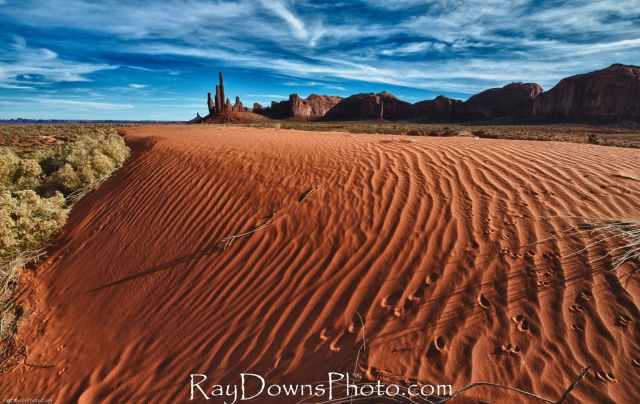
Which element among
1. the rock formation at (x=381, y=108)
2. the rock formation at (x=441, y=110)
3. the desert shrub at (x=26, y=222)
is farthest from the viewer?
the rock formation at (x=381, y=108)

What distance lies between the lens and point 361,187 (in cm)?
411

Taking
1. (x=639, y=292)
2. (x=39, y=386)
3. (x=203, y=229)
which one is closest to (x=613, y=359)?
(x=639, y=292)

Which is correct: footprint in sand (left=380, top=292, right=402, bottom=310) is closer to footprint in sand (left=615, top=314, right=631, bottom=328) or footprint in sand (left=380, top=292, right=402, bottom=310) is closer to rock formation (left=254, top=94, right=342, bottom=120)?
footprint in sand (left=615, top=314, right=631, bottom=328)

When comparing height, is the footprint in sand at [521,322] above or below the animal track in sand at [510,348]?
above

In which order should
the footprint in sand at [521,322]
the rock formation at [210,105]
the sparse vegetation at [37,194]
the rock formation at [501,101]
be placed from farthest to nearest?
the rock formation at [501,101], the rock formation at [210,105], the sparse vegetation at [37,194], the footprint in sand at [521,322]

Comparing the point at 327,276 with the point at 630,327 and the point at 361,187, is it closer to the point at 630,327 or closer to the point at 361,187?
the point at 361,187

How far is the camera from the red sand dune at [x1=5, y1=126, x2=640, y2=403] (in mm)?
2012

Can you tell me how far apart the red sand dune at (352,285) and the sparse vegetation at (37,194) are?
0.90 feet

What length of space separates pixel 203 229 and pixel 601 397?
13.1ft

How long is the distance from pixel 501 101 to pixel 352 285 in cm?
9594

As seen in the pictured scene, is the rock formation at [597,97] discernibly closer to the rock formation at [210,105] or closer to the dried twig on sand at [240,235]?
the rock formation at [210,105]

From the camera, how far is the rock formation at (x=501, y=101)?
7644cm

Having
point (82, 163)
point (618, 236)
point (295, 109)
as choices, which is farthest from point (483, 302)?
point (295, 109)

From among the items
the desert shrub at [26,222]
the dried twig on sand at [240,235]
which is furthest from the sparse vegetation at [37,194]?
the dried twig on sand at [240,235]
